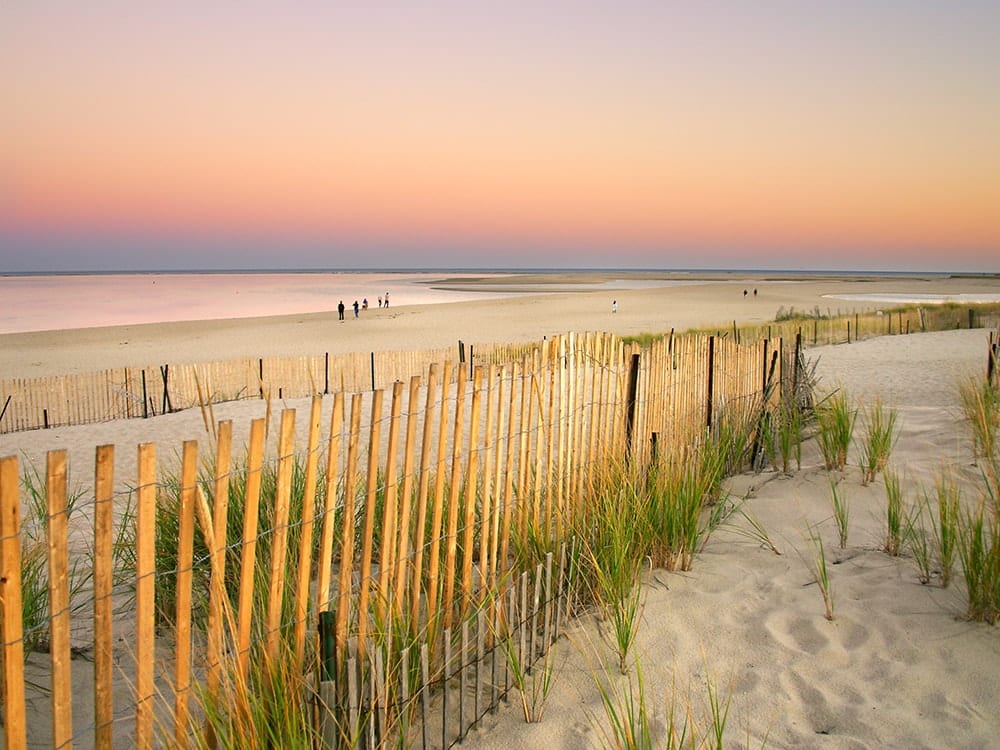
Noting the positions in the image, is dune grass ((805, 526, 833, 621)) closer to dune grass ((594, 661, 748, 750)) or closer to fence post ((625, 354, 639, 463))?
dune grass ((594, 661, 748, 750))

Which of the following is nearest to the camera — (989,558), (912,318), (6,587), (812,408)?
(6,587)

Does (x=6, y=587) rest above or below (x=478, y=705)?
above

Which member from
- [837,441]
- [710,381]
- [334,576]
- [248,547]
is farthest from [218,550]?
[837,441]

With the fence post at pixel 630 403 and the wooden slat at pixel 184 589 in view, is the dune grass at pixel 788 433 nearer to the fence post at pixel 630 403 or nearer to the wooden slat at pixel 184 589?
the fence post at pixel 630 403

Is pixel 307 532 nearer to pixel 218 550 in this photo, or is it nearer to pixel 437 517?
pixel 218 550

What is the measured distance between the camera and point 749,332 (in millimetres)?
19297

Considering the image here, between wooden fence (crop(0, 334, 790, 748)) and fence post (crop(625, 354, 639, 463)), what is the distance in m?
0.01

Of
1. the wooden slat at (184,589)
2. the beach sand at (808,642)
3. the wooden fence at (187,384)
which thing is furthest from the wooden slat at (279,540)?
the wooden fence at (187,384)

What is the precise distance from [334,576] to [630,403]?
2.07 metres

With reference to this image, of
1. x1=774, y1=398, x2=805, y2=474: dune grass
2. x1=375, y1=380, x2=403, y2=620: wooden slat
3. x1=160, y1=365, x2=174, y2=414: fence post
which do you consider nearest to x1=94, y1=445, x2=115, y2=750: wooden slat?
x1=375, y1=380, x2=403, y2=620: wooden slat

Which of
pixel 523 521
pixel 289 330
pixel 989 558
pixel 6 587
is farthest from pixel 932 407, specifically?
pixel 289 330

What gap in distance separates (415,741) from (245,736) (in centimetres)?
72

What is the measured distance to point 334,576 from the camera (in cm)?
404

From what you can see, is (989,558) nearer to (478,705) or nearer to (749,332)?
(478,705)
